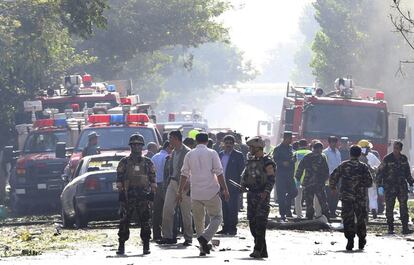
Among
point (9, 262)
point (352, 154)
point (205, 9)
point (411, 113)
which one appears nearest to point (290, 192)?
point (352, 154)

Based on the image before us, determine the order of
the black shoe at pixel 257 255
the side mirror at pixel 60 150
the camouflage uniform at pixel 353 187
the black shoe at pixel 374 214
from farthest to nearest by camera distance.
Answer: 1. the side mirror at pixel 60 150
2. the black shoe at pixel 374 214
3. the camouflage uniform at pixel 353 187
4. the black shoe at pixel 257 255

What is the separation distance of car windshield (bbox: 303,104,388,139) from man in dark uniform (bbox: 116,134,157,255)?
47.6 ft

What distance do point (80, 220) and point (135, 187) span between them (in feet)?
17.7

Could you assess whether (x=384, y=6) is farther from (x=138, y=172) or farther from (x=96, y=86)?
(x=138, y=172)

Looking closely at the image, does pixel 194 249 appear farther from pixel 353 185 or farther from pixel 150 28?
pixel 150 28

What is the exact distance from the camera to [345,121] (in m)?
33.0

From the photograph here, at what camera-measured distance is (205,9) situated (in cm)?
5828

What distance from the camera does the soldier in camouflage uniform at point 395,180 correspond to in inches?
877

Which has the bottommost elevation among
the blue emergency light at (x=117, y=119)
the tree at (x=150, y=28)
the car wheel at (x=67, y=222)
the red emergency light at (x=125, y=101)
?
A: the car wheel at (x=67, y=222)

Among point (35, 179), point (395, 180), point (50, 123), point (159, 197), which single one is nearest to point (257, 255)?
point (159, 197)

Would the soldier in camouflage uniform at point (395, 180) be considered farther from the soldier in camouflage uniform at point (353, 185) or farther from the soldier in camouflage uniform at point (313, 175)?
the soldier in camouflage uniform at point (353, 185)

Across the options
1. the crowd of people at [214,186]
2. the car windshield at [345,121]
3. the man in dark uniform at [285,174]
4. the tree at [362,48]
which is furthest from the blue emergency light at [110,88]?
the tree at [362,48]

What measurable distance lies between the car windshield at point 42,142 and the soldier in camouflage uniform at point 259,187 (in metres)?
15.0

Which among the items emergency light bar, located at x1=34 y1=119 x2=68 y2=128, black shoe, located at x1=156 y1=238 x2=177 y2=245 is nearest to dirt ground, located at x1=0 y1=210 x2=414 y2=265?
black shoe, located at x1=156 y1=238 x2=177 y2=245
